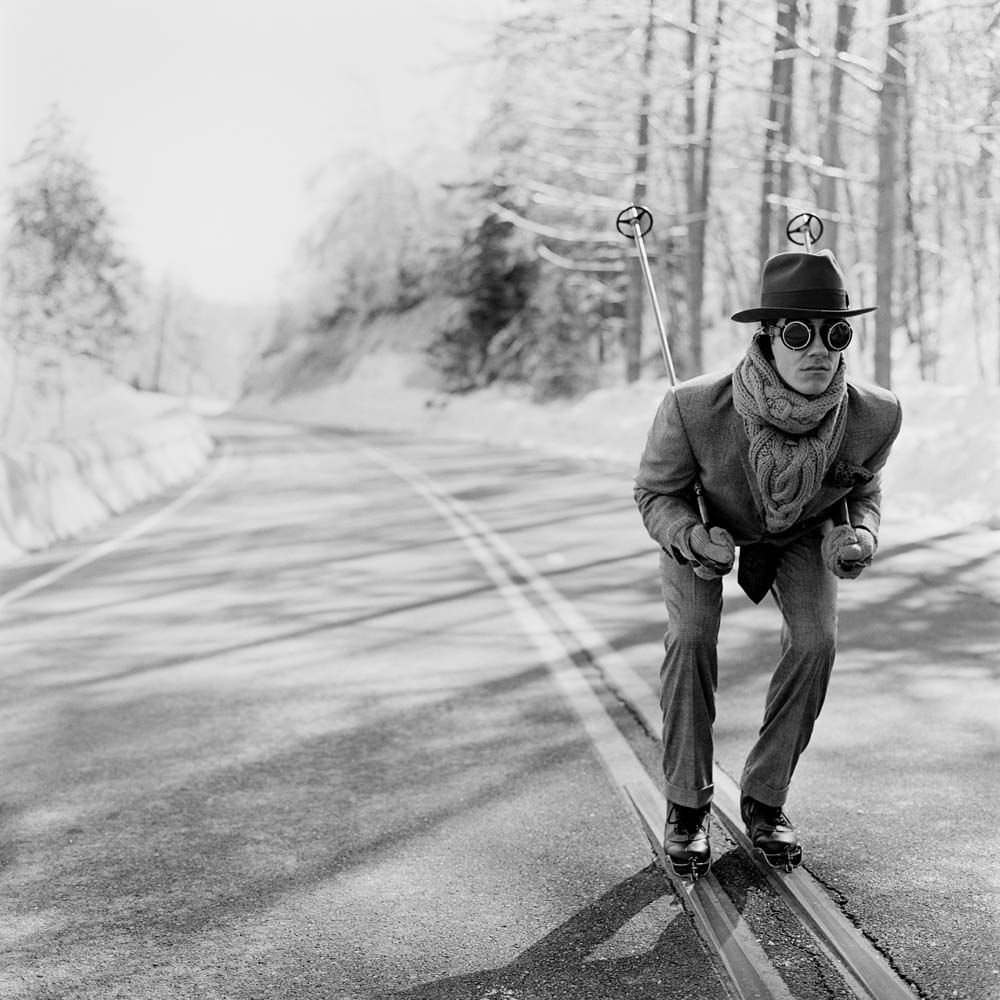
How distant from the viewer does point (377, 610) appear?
898 centimetres

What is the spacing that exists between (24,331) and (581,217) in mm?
27769

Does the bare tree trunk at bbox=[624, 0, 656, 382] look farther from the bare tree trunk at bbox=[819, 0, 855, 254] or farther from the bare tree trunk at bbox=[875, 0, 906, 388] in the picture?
the bare tree trunk at bbox=[875, 0, 906, 388]

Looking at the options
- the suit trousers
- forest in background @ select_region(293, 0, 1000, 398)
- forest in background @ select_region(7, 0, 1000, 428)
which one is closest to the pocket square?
the suit trousers

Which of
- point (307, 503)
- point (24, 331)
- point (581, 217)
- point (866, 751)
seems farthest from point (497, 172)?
point (866, 751)

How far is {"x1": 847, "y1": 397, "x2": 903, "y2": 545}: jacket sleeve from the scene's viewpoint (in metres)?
4.08

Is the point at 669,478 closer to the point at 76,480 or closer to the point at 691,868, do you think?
the point at 691,868

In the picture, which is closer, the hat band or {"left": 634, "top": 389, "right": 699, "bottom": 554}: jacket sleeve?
the hat band

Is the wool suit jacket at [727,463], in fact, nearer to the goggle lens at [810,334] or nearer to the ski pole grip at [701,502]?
the ski pole grip at [701,502]

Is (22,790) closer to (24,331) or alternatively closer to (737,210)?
(737,210)

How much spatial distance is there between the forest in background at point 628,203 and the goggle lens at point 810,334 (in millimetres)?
12151

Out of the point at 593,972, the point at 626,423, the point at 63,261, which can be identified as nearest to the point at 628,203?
the point at 626,423

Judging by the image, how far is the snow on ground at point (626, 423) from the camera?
1457 cm

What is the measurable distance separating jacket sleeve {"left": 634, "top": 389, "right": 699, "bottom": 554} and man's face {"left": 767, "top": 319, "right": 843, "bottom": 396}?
35cm

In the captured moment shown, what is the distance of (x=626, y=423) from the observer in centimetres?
2794
